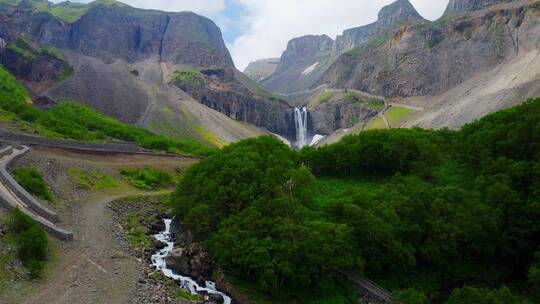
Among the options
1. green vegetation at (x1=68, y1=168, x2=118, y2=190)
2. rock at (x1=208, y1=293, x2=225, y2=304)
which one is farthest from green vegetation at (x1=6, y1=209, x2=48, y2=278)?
green vegetation at (x1=68, y1=168, x2=118, y2=190)

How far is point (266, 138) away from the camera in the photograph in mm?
54125

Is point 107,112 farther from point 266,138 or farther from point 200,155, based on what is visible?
point 266,138

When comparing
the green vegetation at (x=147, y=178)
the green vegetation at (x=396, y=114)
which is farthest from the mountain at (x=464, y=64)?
the green vegetation at (x=147, y=178)

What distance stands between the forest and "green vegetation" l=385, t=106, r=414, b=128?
343 feet

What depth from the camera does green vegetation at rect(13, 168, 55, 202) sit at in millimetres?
44094

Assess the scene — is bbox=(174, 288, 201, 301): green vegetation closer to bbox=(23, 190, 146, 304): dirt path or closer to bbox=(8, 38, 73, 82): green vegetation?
bbox=(23, 190, 146, 304): dirt path

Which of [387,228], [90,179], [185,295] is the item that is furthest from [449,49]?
[185,295]

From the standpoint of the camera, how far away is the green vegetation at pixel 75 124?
88812 millimetres

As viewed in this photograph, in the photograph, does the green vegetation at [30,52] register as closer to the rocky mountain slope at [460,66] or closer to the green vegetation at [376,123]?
the rocky mountain slope at [460,66]

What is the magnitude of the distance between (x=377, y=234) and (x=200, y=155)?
213 feet

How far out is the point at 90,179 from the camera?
60812 millimetres

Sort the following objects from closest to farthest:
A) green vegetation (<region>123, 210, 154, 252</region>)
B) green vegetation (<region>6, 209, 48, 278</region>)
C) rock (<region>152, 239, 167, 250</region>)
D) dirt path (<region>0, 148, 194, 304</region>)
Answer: dirt path (<region>0, 148, 194, 304</region>) → green vegetation (<region>6, 209, 48, 278</region>) → green vegetation (<region>123, 210, 154, 252</region>) → rock (<region>152, 239, 167, 250</region>)

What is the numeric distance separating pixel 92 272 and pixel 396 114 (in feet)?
467

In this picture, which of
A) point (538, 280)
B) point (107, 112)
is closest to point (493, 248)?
point (538, 280)
